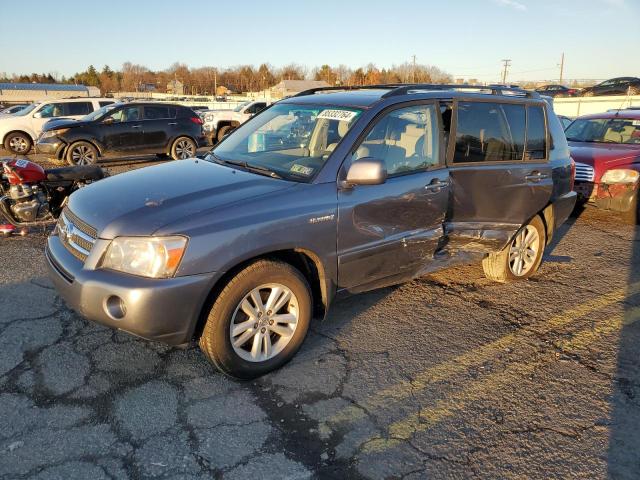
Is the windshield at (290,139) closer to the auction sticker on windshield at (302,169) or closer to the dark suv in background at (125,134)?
the auction sticker on windshield at (302,169)

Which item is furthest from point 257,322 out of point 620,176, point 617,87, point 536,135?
point 617,87

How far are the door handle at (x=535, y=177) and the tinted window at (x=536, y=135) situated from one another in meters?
0.16

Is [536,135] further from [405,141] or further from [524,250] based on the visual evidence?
[405,141]

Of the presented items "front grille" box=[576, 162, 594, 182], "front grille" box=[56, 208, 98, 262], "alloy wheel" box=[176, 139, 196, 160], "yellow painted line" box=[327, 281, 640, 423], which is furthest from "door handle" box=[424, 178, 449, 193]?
"alloy wheel" box=[176, 139, 196, 160]

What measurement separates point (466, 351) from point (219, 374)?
71.7 inches

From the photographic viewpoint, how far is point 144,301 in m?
2.71

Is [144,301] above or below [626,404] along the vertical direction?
above

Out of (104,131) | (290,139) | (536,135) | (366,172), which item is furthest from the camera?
(104,131)

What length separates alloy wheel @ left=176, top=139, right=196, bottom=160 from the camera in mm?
13852

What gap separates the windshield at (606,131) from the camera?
848 cm

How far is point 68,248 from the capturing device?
10.7 ft

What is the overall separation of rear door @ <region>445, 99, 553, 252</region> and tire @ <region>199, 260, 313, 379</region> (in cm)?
164

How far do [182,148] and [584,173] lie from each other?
10.4 meters

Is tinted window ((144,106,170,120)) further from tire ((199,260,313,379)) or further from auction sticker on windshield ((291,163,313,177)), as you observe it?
tire ((199,260,313,379))
